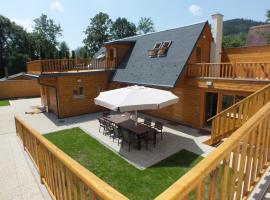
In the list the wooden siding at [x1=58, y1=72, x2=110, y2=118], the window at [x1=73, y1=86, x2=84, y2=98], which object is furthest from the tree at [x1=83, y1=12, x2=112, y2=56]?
the window at [x1=73, y1=86, x2=84, y2=98]

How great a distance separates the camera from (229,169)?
6.46ft

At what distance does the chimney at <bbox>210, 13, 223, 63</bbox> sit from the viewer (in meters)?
11.7

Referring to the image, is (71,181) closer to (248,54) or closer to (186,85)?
(186,85)

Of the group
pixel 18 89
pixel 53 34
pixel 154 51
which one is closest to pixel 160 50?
pixel 154 51

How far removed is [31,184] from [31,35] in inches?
2052

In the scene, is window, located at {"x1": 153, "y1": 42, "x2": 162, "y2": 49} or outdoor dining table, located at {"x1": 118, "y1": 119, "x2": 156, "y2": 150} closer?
outdoor dining table, located at {"x1": 118, "y1": 119, "x2": 156, "y2": 150}

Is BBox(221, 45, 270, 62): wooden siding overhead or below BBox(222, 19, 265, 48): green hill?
below

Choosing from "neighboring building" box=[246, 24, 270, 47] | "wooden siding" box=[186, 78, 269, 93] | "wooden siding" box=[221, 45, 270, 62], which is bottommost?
"wooden siding" box=[186, 78, 269, 93]

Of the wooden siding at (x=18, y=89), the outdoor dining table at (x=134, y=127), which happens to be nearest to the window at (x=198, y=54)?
the outdoor dining table at (x=134, y=127)

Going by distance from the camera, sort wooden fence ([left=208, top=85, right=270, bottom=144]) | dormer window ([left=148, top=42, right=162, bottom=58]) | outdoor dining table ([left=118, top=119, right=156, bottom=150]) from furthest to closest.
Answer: dormer window ([left=148, top=42, right=162, bottom=58])
outdoor dining table ([left=118, top=119, right=156, bottom=150])
wooden fence ([left=208, top=85, right=270, bottom=144])

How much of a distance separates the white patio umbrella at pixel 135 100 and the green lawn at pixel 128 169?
6.49 ft

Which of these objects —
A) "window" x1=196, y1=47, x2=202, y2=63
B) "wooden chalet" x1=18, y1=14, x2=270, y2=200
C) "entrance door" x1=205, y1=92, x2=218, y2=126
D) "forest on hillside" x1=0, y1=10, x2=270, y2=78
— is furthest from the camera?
"forest on hillside" x1=0, y1=10, x2=270, y2=78

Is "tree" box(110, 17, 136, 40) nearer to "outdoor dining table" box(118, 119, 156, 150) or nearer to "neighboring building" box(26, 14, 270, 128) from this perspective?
"neighboring building" box(26, 14, 270, 128)

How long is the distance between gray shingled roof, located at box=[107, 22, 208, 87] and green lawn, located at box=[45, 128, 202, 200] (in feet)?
14.7
